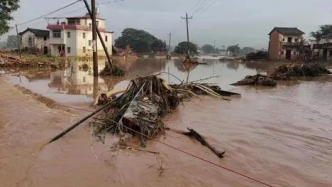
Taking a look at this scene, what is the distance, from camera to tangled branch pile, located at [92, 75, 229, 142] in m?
8.63

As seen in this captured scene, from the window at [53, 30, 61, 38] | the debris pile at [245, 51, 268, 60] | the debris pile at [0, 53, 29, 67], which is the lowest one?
the debris pile at [0, 53, 29, 67]

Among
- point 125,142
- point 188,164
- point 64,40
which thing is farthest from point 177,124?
point 64,40

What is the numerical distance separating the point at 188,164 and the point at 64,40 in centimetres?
5515

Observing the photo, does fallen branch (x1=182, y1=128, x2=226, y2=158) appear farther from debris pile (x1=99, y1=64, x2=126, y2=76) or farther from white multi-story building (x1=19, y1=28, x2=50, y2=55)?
white multi-story building (x1=19, y1=28, x2=50, y2=55)

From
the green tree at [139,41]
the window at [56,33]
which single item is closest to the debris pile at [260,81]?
the window at [56,33]

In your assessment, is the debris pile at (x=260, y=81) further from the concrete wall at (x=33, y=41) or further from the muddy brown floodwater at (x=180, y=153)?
the concrete wall at (x=33, y=41)

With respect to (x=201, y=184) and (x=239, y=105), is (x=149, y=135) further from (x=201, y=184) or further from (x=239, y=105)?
(x=239, y=105)

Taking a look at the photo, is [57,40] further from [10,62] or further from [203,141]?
[203,141]

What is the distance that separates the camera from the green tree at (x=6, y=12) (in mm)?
34688

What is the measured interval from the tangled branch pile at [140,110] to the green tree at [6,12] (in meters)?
27.2

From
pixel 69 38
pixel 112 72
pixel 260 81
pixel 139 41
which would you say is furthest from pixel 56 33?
pixel 139 41

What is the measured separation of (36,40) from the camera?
63.8 meters

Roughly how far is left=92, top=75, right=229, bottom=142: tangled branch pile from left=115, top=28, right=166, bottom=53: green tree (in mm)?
92619

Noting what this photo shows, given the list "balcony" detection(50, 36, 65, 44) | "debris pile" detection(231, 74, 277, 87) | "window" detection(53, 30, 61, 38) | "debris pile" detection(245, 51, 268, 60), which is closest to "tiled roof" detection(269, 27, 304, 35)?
"debris pile" detection(245, 51, 268, 60)
